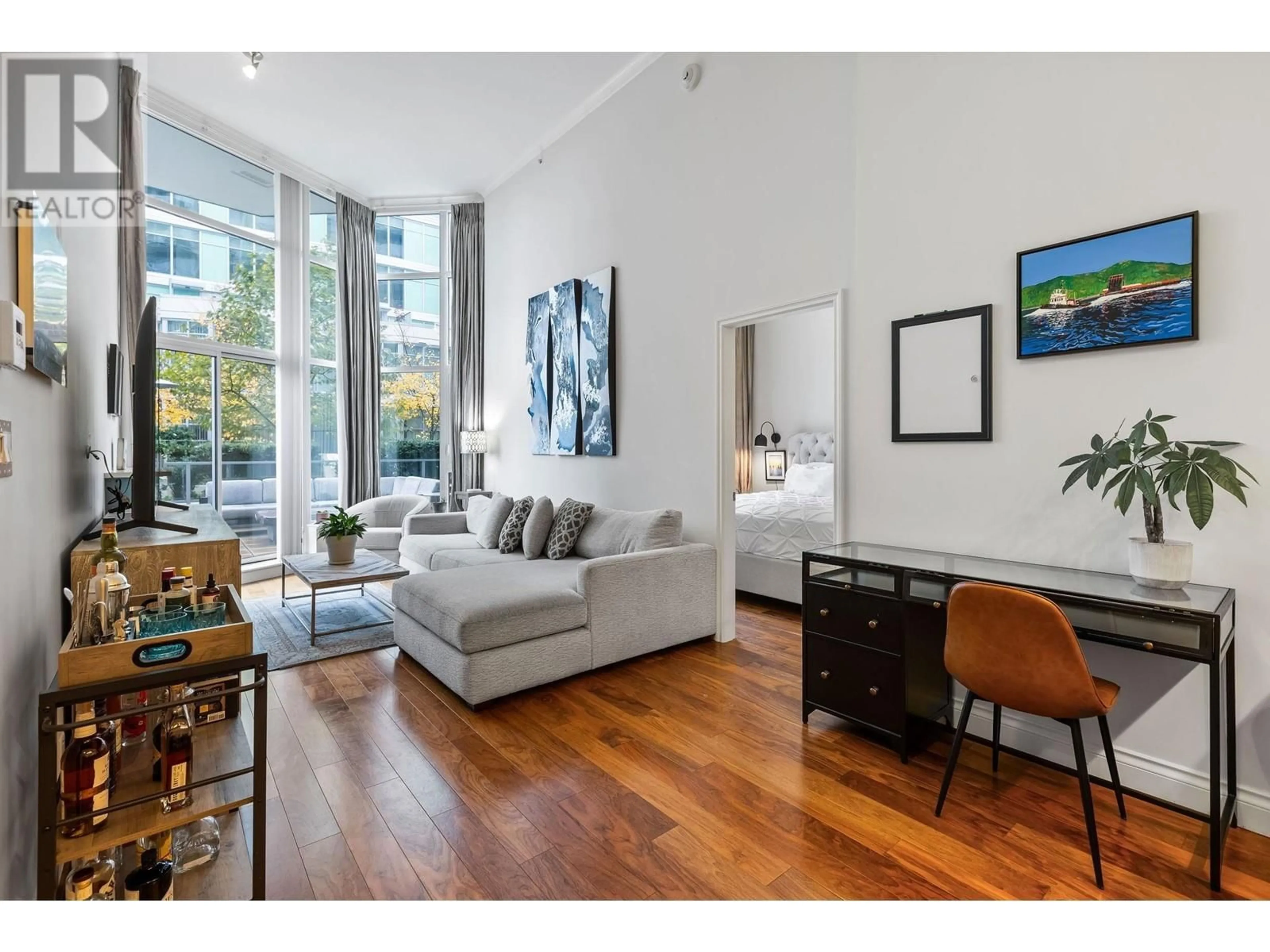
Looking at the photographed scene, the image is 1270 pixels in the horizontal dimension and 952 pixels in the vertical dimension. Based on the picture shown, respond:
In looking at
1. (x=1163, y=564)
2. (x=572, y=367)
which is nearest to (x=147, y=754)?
(x=1163, y=564)

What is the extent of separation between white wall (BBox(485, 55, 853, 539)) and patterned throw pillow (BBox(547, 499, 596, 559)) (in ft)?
1.51

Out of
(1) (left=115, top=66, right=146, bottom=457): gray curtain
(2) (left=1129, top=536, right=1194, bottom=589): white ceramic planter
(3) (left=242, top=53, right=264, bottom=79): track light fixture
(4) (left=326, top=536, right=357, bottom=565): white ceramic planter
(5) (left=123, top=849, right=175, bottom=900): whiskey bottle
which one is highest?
(3) (left=242, top=53, right=264, bottom=79): track light fixture

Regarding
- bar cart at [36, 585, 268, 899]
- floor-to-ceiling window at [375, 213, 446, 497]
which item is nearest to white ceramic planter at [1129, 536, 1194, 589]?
bar cart at [36, 585, 268, 899]

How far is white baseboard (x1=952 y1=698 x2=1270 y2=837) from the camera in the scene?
6.40ft

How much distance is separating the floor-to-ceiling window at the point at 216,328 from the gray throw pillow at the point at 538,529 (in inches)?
125

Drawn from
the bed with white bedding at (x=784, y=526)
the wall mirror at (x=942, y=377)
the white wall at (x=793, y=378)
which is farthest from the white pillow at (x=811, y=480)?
the wall mirror at (x=942, y=377)

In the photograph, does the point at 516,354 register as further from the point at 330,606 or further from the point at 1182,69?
the point at 1182,69

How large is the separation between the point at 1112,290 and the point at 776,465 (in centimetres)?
454

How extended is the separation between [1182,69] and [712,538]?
290 cm

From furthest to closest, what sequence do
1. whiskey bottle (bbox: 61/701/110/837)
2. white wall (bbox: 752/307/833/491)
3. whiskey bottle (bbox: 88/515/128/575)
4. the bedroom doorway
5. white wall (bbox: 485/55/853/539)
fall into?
white wall (bbox: 752/307/833/491)
the bedroom doorway
white wall (bbox: 485/55/853/539)
whiskey bottle (bbox: 88/515/128/575)
whiskey bottle (bbox: 61/701/110/837)

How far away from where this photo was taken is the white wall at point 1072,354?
6.38 feet

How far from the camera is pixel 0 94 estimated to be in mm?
1273

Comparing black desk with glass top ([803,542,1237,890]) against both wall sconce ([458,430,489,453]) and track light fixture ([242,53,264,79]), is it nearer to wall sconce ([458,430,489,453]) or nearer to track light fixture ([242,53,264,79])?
wall sconce ([458,430,489,453])

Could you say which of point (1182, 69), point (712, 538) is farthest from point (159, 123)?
point (1182, 69)
